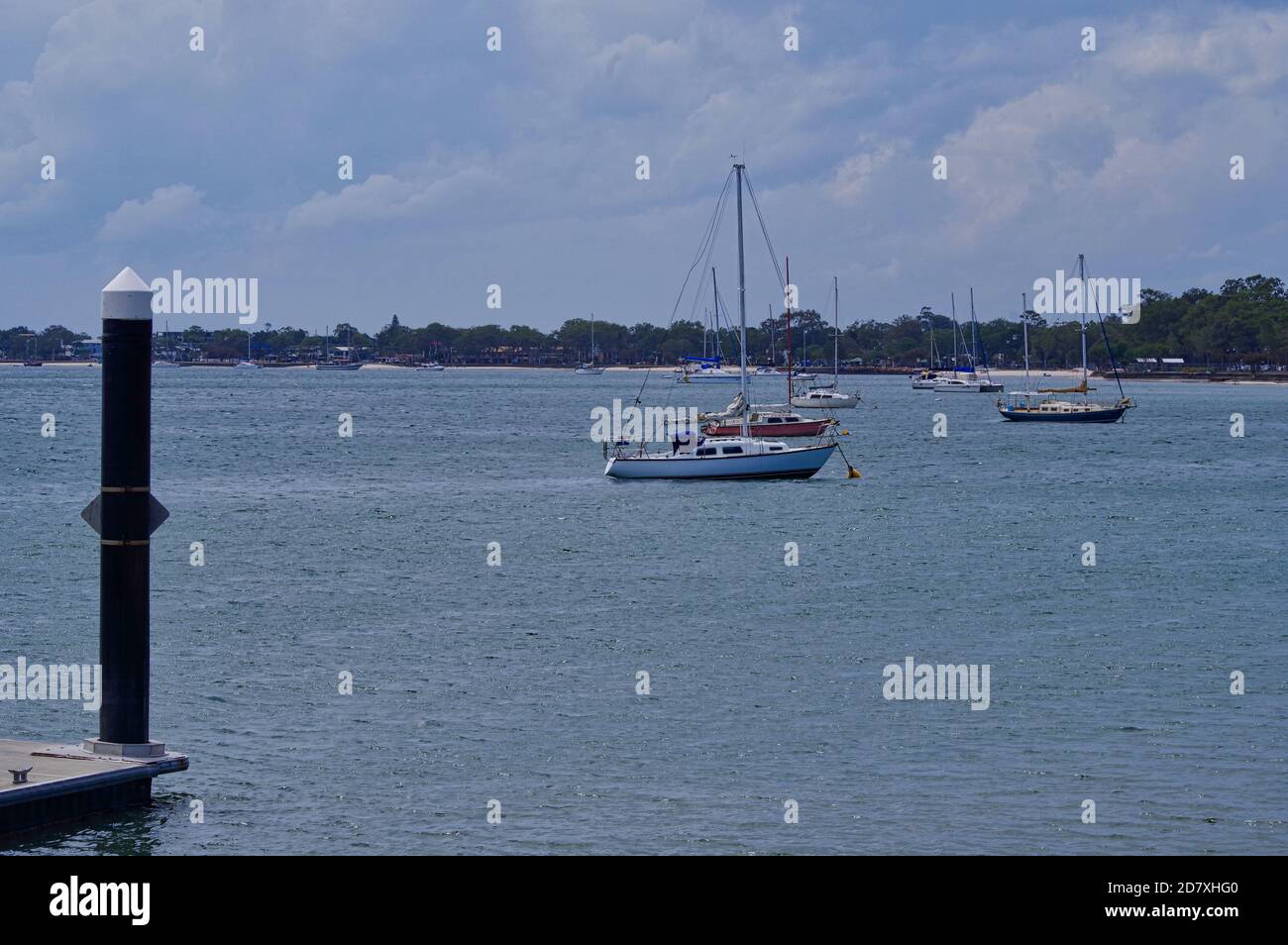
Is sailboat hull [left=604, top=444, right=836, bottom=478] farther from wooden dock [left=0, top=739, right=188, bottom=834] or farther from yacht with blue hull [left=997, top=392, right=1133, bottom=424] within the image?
yacht with blue hull [left=997, top=392, right=1133, bottom=424]

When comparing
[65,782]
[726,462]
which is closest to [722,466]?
[726,462]

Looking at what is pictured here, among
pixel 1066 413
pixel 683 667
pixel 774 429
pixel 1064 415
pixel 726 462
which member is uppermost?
pixel 1066 413

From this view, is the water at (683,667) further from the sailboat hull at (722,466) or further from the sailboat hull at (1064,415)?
the sailboat hull at (1064,415)

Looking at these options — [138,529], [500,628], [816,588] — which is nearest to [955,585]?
[816,588]

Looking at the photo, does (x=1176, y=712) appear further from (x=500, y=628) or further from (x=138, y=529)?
(x=138, y=529)

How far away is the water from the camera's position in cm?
2147

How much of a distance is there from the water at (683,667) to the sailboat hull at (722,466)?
2.89 feet

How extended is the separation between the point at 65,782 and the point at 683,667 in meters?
14.5

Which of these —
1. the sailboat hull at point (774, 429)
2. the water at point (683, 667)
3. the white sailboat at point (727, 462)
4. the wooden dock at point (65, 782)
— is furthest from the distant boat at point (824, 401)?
the wooden dock at point (65, 782)

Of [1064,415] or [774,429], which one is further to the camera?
[1064,415]

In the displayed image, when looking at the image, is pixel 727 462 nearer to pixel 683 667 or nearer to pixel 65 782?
pixel 683 667

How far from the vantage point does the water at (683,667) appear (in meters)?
21.5

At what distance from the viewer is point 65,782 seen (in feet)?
61.7

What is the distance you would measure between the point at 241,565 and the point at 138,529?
27709 millimetres
